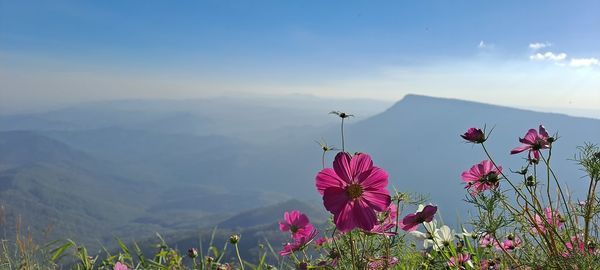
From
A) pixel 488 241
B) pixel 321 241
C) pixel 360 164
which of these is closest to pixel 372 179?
pixel 360 164

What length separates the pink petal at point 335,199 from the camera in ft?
4.73

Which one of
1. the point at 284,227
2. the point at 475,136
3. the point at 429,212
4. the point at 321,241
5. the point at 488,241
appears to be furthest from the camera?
the point at 488,241

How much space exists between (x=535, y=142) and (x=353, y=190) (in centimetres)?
90

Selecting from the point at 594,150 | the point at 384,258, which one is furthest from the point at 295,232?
the point at 594,150

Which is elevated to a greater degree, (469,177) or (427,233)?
(469,177)

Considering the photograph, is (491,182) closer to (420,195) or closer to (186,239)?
(420,195)

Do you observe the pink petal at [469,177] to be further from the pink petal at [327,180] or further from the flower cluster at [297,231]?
the pink petal at [327,180]

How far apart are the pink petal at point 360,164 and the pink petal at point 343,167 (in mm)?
13

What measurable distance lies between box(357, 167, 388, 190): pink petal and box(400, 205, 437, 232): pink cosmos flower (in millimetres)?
426

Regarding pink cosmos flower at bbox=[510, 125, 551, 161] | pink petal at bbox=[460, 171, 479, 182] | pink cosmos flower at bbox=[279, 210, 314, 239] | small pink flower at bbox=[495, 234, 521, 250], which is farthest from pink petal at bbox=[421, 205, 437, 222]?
small pink flower at bbox=[495, 234, 521, 250]

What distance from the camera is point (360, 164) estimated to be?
5.08 feet

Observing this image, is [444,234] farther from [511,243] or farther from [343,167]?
[343,167]

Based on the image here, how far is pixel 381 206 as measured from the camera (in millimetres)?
1448

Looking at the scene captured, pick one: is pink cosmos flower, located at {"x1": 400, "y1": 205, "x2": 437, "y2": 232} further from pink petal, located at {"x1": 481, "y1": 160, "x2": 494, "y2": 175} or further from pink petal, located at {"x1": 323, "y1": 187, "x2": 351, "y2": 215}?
pink petal, located at {"x1": 323, "y1": 187, "x2": 351, "y2": 215}
